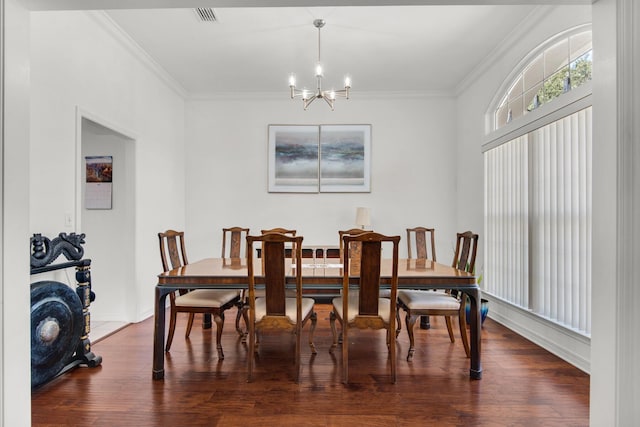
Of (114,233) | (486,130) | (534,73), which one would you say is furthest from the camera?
(486,130)

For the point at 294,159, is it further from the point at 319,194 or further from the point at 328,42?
the point at 328,42

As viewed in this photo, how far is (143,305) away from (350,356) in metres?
2.54

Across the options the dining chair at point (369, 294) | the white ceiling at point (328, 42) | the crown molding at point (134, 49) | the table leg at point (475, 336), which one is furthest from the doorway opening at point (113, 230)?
the table leg at point (475, 336)

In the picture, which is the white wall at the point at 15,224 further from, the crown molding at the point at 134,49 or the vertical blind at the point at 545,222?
the vertical blind at the point at 545,222

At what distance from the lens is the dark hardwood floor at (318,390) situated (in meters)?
1.91

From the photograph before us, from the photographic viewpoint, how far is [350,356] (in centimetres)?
275

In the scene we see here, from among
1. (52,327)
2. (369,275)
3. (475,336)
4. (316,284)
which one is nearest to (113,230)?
(52,327)

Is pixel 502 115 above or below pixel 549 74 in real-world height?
below

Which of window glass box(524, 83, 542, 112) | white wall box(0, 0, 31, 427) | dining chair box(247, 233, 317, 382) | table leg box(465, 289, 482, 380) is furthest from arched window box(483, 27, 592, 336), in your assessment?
white wall box(0, 0, 31, 427)

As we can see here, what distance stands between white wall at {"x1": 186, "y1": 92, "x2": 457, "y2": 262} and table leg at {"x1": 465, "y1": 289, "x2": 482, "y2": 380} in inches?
102

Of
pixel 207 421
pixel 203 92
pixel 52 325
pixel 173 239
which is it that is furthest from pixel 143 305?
pixel 203 92

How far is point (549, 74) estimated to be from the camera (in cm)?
298

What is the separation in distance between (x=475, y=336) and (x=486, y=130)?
2740mm

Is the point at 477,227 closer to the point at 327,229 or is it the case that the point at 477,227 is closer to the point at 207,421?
the point at 327,229
